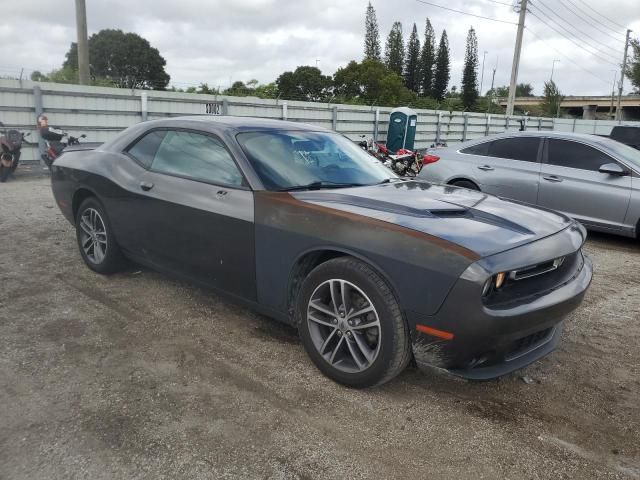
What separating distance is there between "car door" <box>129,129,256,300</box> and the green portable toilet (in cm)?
1562

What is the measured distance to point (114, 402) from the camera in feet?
8.99

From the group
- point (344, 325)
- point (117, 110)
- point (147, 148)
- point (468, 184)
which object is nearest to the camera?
point (344, 325)

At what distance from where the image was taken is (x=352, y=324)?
283 centimetres

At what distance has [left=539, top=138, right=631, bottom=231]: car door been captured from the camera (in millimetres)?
6477

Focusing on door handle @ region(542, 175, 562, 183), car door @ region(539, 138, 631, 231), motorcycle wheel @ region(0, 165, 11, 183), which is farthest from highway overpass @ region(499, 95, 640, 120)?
motorcycle wheel @ region(0, 165, 11, 183)

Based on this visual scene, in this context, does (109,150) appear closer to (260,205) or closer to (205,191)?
(205,191)

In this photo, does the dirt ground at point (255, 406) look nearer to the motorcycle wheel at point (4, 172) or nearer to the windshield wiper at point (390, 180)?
the windshield wiper at point (390, 180)

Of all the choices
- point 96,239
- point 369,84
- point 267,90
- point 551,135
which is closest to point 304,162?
point 96,239

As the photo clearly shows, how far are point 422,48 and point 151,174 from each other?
84.8 meters

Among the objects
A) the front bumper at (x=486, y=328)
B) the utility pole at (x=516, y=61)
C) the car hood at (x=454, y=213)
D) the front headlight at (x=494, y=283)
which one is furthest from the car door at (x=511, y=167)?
the utility pole at (x=516, y=61)

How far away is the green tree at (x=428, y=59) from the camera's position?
80.8 metres

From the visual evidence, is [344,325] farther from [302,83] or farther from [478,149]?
[302,83]

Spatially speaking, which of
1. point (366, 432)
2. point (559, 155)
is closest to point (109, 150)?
point (366, 432)

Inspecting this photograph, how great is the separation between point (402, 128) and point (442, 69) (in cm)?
6807
